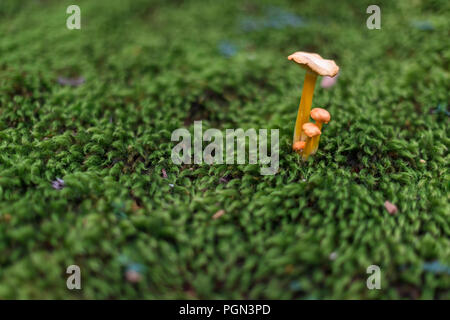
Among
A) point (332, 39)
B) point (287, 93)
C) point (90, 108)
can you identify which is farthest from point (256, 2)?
point (90, 108)

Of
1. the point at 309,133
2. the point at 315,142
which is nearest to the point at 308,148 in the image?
the point at 315,142

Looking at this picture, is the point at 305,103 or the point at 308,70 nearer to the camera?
the point at 308,70

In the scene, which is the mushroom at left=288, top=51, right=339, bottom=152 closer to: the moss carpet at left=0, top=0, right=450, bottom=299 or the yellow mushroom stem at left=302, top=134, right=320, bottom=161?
the yellow mushroom stem at left=302, top=134, right=320, bottom=161

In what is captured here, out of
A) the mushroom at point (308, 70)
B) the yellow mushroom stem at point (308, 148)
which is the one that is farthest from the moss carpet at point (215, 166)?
the mushroom at point (308, 70)

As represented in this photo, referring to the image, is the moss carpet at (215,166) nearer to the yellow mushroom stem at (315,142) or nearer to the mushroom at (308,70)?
the yellow mushroom stem at (315,142)

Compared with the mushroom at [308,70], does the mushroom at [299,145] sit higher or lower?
lower

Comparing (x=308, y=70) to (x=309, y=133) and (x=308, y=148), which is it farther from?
(x=308, y=148)
